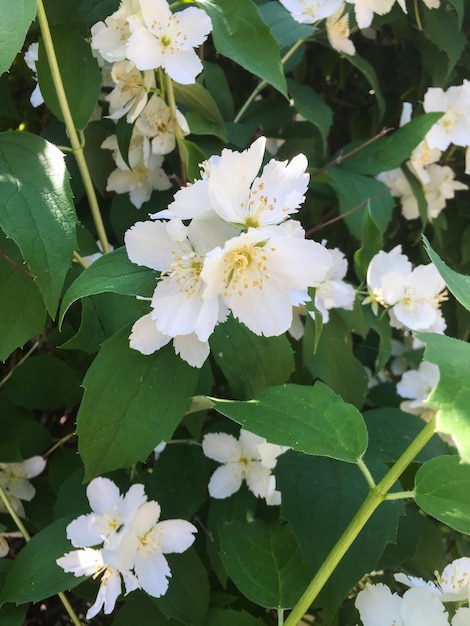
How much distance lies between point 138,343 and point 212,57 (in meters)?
0.79

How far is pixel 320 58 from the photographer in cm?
126

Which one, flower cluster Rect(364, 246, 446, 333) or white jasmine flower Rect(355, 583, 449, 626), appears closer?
white jasmine flower Rect(355, 583, 449, 626)

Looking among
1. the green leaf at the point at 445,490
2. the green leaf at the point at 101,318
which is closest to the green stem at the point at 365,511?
the green leaf at the point at 445,490

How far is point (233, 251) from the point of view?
21.2 inches

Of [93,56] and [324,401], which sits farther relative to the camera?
[93,56]

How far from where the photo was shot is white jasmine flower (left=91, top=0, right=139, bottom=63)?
778 millimetres

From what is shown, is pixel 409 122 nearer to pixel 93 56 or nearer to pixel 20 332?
pixel 93 56

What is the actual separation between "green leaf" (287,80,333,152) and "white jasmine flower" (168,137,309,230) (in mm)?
501

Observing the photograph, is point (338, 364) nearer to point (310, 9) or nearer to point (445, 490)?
point (445, 490)

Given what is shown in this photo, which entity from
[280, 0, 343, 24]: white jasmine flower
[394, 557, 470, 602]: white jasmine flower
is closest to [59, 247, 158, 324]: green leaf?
[394, 557, 470, 602]: white jasmine flower

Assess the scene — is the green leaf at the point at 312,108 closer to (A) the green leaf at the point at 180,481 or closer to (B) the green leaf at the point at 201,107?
(B) the green leaf at the point at 201,107

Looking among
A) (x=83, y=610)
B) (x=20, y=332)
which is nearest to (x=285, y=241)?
(x=20, y=332)

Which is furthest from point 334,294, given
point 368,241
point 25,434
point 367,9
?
point 25,434

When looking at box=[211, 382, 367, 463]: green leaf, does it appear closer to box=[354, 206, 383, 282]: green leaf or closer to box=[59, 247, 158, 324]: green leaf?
box=[59, 247, 158, 324]: green leaf
